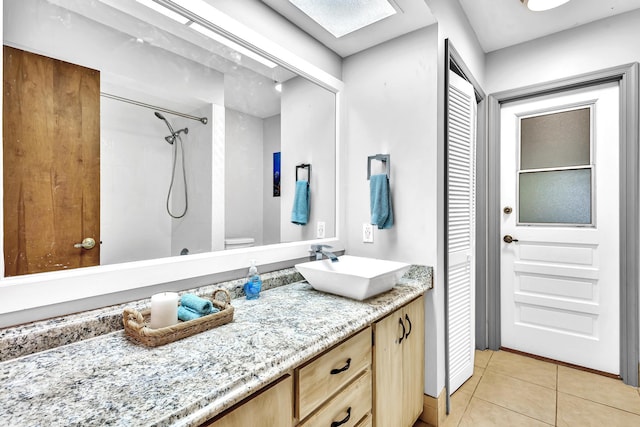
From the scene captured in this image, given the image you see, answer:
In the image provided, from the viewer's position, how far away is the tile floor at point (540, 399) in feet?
5.93

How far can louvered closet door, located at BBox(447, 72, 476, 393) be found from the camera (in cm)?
198

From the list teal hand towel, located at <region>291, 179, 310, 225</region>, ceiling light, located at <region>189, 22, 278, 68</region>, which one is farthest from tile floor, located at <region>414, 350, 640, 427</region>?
ceiling light, located at <region>189, 22, 278, 68</region>

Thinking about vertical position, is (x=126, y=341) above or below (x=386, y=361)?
above

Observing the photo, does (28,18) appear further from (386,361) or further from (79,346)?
(386,361)

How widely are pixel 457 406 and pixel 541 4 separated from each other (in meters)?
2.53

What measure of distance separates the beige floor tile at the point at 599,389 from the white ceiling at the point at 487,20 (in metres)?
2.52

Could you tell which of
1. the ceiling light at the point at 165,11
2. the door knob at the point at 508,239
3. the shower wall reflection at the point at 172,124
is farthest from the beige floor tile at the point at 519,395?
the ceiling light at the point at 165,11

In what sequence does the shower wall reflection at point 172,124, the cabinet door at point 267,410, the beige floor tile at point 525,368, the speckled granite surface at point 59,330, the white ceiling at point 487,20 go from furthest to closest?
the beige floor tile at point 525,368 < the white ceiling at point 487,20 < the shower wall reflection at point 172,124 < the speckled granite surface at point 59,330 < the cabinet door at point 267,410

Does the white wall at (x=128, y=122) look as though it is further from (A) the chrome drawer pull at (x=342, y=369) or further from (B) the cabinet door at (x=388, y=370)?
(B) the cabinet door at (x=388, y=370)

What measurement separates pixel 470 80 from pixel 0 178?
262 centimetres

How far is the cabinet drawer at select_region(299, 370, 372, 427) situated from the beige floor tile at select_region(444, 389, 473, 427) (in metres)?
0.88

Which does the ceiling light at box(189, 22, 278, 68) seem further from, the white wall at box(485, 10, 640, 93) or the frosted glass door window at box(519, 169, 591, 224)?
the frosted glass door window at box(519, 169, 591, 224)

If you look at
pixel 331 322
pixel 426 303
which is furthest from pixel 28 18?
pixel 426 303

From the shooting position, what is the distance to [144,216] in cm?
124
